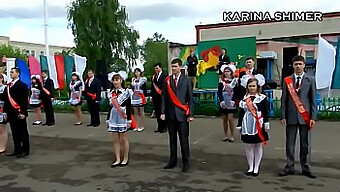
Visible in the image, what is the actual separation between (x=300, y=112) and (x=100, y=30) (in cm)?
3389

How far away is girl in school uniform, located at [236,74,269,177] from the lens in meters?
6.34

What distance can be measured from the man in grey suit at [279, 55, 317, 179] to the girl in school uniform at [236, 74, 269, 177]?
31 centimetres

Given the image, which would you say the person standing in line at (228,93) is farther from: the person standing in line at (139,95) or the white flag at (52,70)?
the white flag at (52,70)

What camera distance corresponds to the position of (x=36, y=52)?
7869cm

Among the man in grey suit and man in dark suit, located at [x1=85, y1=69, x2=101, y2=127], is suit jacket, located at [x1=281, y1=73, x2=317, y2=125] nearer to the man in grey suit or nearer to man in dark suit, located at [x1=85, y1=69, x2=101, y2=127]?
the man in grey suit

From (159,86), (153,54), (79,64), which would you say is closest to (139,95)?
(159,86)

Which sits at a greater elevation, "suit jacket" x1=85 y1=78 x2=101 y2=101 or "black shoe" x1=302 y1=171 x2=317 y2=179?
"suit jacket" x1=85 y1=78 x2=101 y2=101

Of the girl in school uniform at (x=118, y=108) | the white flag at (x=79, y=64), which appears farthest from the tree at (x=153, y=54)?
the girl in school uniform at (x=118, y=108)

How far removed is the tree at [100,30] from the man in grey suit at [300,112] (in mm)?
32242

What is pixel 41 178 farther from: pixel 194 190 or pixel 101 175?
pixel 194 190

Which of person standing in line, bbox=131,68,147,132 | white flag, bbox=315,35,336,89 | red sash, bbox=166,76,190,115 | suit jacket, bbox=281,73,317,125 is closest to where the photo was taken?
suit jacket, bbox=281,73,317,125

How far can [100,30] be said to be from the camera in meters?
38.5

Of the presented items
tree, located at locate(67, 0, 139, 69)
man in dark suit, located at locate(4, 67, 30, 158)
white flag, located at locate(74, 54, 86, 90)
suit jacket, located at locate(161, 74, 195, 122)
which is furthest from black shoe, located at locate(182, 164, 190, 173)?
tree, located at locate(67, 0, 139, 69)

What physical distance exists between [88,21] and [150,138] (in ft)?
98.8
